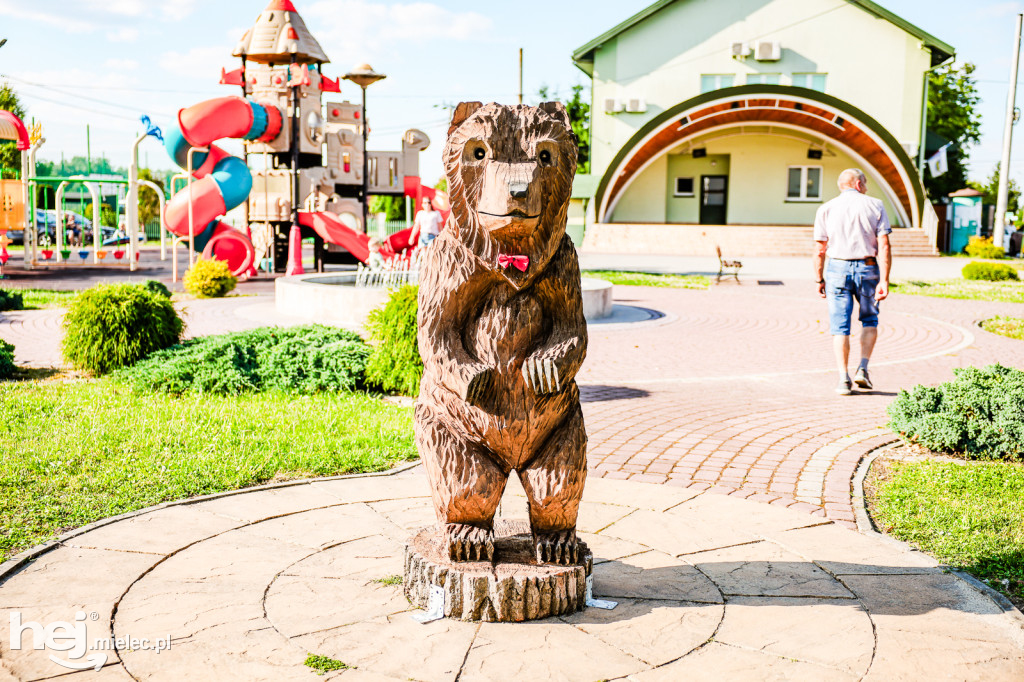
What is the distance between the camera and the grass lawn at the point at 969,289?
1798cm

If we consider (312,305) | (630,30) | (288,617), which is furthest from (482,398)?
(630,30)

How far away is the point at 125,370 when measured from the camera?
8383 millimetres

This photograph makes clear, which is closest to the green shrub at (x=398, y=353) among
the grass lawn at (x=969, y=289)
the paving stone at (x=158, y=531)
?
the paving stone at (x=158, y=531)

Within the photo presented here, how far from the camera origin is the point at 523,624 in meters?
3.23

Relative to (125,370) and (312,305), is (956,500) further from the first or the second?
(312,305)

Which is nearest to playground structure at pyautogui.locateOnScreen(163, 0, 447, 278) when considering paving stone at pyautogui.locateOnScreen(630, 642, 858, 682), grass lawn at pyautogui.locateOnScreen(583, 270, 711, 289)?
grass lawn at pyautogui.locateOnScreen(583, 270, 711, 289)

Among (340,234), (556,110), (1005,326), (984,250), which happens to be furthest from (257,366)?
(984,250)

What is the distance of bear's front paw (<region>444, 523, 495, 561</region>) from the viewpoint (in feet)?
11.0

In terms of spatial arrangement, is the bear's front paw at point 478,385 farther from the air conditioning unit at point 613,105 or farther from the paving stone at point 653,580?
the air conditioning unit at point 613,105

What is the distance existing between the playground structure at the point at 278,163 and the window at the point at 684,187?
15.2 m

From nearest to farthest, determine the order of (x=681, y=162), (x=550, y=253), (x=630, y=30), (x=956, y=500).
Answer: (x=550, y=253) → (x=956, y=500) → (x=630, y=30) → (x=681, y=162)

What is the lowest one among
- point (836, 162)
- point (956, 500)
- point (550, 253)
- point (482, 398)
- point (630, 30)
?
point (956, 500)

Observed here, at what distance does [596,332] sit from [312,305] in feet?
14.0

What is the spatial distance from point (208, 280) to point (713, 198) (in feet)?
81.7
